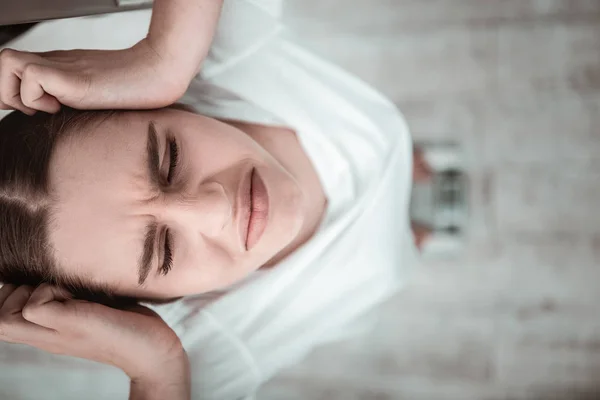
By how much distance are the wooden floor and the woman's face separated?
16cm

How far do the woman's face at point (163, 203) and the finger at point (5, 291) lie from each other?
0.06 meters

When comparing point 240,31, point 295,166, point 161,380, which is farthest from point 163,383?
point 240,31

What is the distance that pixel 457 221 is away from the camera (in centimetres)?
57

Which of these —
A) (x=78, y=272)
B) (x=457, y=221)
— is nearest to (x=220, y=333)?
(x=78, y=272)

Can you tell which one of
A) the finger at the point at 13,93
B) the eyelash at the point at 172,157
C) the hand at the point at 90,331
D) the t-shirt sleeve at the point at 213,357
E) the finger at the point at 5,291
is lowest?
the t-shirt sleeve at the point at 213,357

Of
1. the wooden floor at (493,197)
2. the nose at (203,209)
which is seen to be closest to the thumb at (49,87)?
the nose at (203,209)

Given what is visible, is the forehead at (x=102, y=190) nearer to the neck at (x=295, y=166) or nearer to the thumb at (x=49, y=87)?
the thumb at (x=49, y=87)

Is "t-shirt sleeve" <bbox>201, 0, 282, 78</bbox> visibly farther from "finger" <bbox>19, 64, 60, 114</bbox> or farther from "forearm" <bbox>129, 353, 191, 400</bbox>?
"forearm" <bbox>129, 353, 191, 400</bbox>

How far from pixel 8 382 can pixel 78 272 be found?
20 centimetres

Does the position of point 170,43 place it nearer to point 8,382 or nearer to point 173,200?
point 173,200

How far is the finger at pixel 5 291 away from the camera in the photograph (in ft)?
1.56

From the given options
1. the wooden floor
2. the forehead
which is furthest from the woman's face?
the wooden floor

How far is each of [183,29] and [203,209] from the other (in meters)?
0.16

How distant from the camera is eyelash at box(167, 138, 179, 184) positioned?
46 cm
